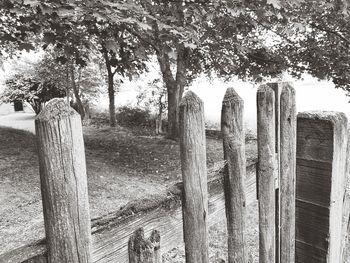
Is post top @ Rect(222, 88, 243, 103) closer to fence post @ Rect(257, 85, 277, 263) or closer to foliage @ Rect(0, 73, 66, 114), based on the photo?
fence post @ Rect(257, 85, 277, 263)

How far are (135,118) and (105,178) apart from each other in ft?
32.8

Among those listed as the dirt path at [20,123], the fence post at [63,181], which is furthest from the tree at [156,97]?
the fence post at [63,181]

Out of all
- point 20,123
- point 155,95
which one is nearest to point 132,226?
point 155,95

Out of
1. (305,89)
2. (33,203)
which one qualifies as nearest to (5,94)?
(33,203)

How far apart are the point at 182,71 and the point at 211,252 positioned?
25.5 ft

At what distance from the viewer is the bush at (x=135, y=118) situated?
641 inches

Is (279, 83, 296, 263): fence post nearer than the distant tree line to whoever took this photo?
Yes

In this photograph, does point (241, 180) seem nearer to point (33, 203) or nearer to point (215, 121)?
point (33, 203)

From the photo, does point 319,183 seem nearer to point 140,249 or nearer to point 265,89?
point 265,89

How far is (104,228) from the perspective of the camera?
91 centimetres

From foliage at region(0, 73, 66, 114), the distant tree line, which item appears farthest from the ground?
foliage at region(0, 73, 66, 114)

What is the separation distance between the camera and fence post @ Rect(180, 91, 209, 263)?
3.46 ft

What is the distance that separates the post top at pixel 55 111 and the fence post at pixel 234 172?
1.97 feet

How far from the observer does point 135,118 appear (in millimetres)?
17016
